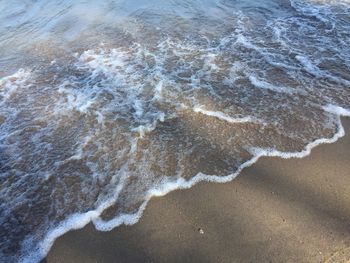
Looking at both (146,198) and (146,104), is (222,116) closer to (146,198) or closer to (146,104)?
(146,104)

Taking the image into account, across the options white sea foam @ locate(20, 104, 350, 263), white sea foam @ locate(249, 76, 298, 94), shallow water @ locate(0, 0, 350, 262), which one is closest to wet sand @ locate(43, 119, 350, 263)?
white sea foam @ locate(20, 104, 350, 263)

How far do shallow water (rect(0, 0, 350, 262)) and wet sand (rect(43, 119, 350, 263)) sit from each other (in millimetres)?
194

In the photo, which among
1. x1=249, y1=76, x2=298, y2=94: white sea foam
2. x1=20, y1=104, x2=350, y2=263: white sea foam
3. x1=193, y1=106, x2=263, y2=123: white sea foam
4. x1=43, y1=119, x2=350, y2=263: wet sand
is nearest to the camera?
x1=43, y1=119, x2=350, y2=263: wet sand

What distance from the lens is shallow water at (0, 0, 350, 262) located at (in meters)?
3.96

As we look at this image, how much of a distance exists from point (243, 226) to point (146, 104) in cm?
274

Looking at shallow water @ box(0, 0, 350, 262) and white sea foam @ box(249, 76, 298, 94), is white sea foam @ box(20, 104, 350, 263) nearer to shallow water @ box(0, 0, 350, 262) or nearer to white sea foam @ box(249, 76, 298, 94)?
shallow water @ box(0, 0, 350, 262)

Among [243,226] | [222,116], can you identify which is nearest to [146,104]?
Result: [222,116]

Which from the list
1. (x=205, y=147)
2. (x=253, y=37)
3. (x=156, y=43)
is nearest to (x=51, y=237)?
(x=205, y=147)

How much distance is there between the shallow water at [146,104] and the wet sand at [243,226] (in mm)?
194

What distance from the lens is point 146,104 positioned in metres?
5.40

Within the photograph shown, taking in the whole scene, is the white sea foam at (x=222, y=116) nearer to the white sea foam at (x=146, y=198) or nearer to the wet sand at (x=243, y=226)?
the white sea foam at (x=146, y=198)

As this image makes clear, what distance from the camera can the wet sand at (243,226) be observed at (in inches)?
126

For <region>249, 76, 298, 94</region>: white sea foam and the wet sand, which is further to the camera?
<region>249, 76, 298, 94</region>: white sea foam

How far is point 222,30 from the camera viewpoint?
7809 mm
